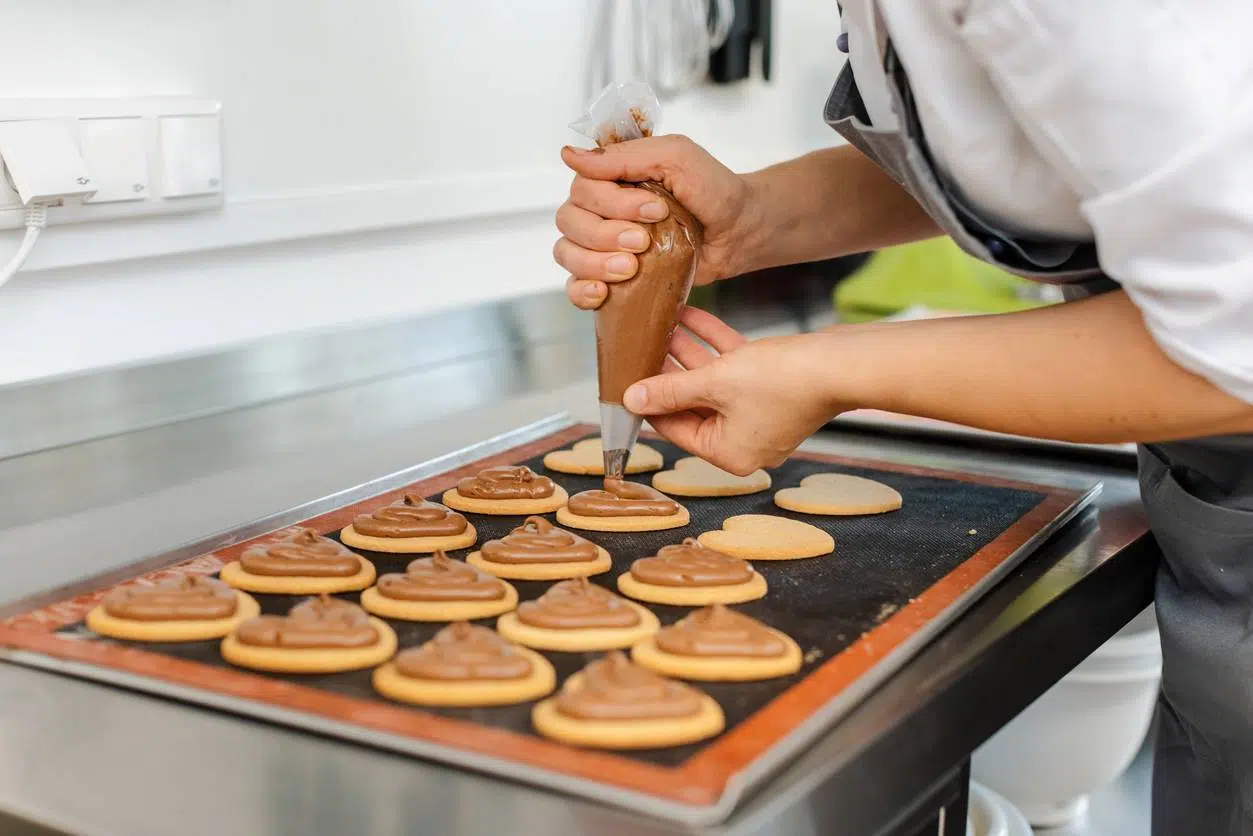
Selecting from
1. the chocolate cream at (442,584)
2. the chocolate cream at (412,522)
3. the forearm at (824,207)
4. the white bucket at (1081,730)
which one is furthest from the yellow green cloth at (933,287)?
the chocolate cream at (442,584)

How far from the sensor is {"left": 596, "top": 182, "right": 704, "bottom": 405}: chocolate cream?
1.07 metres

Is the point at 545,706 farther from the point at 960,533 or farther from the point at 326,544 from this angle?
the point at 960,533

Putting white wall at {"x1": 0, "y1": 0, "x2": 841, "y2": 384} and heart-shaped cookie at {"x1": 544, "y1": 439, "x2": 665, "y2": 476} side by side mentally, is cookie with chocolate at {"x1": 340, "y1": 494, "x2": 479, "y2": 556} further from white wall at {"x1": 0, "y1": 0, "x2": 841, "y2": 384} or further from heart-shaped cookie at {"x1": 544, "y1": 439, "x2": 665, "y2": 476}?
white wall at {"x1": 0, "y1": 0, "x2": 841, "y2": 384}

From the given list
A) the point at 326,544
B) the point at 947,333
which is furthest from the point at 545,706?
the point at 947,333

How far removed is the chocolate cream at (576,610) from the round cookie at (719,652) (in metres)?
0.03

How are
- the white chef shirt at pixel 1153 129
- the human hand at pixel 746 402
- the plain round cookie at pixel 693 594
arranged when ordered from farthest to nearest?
the human hand at pixel 746 402 → the plain round cookie at pixel 693 594 → the white chef shirt at pixel 1153 129

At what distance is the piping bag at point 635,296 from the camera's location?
3.51 feet

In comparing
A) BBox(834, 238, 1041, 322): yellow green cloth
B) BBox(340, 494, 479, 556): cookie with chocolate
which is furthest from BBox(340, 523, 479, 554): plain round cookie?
BBox(834, 238, 1041, 322): yellow green cloth

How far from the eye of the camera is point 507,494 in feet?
3.65

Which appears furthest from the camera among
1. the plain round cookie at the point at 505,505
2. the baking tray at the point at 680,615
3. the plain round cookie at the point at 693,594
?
the plain round cookie at the point at 505,505

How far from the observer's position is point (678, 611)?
88 centimetres

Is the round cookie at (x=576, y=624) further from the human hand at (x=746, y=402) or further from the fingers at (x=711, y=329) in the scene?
the fingers at (x=711, y=329)

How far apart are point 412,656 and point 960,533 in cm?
50

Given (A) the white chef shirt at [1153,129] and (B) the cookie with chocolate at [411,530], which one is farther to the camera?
(B) the cookie with chocolate at [411,530]
